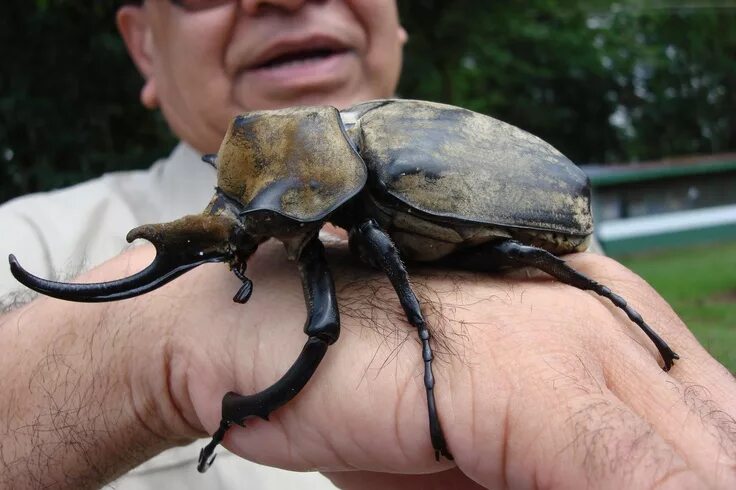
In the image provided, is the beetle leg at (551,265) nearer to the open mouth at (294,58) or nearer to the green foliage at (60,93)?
the open mouth at (294,58)

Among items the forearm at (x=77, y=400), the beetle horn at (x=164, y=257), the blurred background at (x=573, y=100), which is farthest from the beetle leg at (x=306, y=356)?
the blurred background at (x=573, y=100)

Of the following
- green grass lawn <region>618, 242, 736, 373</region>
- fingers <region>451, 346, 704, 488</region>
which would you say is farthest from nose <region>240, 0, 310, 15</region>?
green grass lawn <region>618, 242, 736, 373</region>

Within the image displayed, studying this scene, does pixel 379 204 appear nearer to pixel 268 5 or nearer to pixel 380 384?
pixel 380 384

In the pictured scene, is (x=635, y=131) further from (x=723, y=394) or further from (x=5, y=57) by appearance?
(x=723, y=394)

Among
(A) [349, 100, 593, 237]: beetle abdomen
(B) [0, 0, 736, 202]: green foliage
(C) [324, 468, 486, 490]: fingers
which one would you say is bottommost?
(B) [0, 0, 736, 202]: green foliage

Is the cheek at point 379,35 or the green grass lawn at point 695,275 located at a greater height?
the cheek at point 379,35

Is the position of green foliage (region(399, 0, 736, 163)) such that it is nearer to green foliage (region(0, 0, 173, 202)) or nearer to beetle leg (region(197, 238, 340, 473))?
green foliage (region(0, 0, 173, 202))

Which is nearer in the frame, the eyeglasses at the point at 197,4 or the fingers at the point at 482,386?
the fingers at the point at 482,386
